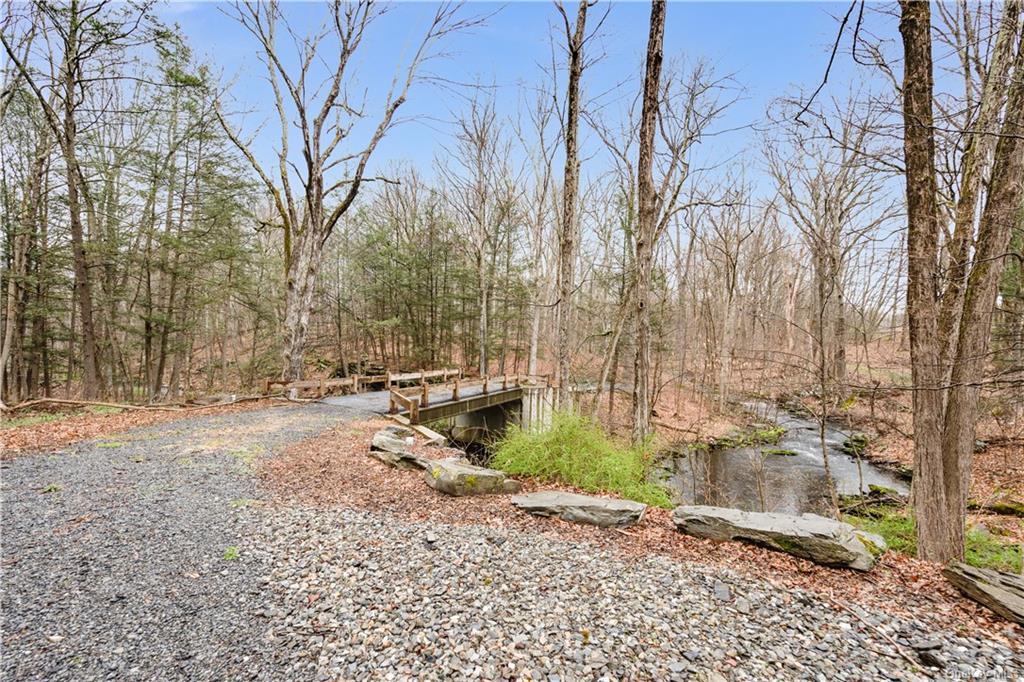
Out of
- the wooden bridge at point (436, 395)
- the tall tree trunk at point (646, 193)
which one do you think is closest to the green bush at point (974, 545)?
the tall tree trunk at point (646, 193)

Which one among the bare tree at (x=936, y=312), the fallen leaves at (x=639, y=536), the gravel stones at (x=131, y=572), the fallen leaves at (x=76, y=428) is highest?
the bare tree at (x=936, y=312)

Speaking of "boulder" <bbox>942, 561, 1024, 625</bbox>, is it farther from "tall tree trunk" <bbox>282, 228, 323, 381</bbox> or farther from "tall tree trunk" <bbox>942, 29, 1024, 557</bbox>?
"tall tree trunk" <bbox>282, 228, 323, 381</bbox>

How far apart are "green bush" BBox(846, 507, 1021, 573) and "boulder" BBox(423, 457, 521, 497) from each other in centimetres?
395

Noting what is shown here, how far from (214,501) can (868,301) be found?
812 inches

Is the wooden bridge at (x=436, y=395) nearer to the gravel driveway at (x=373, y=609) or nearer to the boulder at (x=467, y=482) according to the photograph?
the boulder at (x=467, y=482)

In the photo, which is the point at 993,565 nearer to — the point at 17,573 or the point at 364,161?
the point at 17,573

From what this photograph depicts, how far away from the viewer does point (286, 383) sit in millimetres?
10945

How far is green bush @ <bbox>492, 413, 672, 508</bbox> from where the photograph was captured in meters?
5.26

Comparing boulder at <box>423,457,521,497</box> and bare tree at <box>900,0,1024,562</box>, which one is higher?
bare tree at <box>900,0,1024,562</box>

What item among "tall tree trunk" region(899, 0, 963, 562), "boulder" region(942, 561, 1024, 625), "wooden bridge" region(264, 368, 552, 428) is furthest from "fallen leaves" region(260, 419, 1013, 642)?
"wooden bridge" region(264, 368, 552, 428)

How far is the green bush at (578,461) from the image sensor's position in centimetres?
526

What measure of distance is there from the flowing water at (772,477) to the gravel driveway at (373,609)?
3.50 m

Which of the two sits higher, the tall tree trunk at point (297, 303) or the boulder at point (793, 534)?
the tall tree trunk at point (297, 303)

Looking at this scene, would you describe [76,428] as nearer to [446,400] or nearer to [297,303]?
[297,303]
